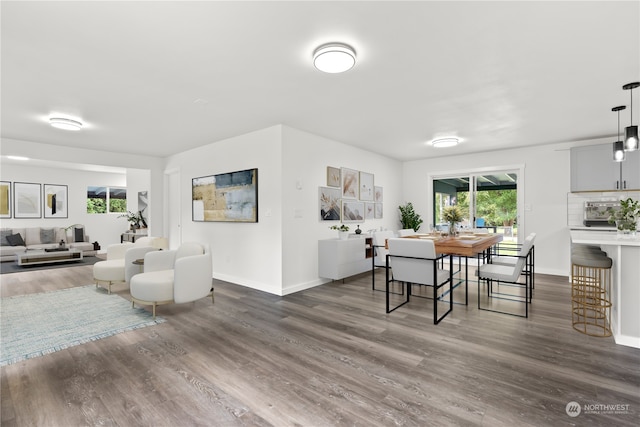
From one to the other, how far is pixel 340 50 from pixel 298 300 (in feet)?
10.2

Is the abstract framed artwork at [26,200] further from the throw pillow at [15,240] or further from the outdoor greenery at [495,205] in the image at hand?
the outdoor greenery at [495,205]

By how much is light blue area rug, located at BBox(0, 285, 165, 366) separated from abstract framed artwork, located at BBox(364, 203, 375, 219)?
415cm

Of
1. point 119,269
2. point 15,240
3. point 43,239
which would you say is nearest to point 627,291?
point 119,269

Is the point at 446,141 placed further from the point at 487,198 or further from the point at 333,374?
the point at 333,374

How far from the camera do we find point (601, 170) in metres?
5.02

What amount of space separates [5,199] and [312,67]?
9772 mm

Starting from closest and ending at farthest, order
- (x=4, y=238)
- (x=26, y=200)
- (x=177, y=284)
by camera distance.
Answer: (x=177, y=284), (x=4, y=238), (x=26, y=200)

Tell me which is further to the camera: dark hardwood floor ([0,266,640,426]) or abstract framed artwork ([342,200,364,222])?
abstract framed artwork ([342,200,364,222])

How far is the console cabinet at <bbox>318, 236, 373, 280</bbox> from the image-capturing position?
15.8 ft

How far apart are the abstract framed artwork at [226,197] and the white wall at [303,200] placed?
61cm

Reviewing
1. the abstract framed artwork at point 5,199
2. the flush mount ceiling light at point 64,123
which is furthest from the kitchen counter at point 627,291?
the abstract framed artwork at point 5,199

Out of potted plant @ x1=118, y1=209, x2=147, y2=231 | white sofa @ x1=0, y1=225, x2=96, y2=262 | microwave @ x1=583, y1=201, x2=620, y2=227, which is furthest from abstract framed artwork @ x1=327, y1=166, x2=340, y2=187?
white sofa @ x1=0, y1=225, x2=96, y2=262

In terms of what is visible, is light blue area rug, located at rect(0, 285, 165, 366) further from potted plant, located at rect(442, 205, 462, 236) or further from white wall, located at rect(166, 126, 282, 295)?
potted plant, located at rect(442, 205, 462, 236)

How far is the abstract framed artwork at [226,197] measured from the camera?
15.8ft
